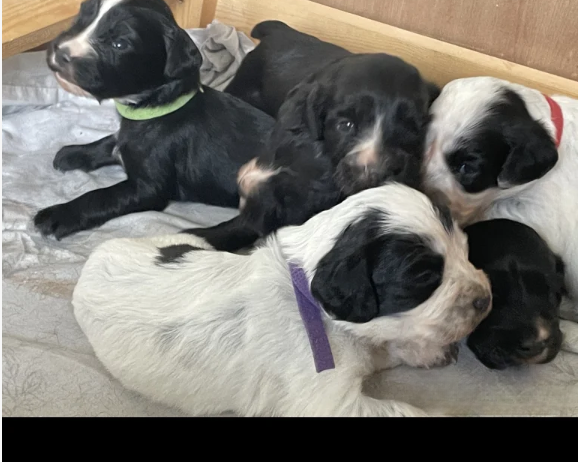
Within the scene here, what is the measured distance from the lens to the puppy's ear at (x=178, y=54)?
2.47 m

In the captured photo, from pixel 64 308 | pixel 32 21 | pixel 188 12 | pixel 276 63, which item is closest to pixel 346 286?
pixel 64 308

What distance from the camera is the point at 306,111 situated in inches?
88.0

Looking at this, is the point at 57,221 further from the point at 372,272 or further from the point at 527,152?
the point at 527,152

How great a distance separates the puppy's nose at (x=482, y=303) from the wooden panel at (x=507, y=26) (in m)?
1.67

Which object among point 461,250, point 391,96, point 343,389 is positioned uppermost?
point 391,96

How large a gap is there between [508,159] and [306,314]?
0.89m

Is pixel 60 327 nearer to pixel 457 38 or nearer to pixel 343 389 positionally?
pixel 343 389

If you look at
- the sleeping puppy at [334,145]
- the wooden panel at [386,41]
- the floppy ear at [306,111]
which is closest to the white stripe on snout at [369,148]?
the sleeping puppy at [334,145]

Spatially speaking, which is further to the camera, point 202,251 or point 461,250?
point 202,251

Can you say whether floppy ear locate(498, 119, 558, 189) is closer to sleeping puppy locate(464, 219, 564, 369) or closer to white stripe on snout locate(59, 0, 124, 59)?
sleeping puppy locate(464, 219, 564, 369)

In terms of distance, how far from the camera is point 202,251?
2.03 m

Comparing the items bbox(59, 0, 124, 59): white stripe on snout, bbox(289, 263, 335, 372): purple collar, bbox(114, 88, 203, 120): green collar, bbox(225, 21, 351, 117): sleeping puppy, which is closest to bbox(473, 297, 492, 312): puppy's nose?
bbox(289, 263, 335, 372): purple collar
